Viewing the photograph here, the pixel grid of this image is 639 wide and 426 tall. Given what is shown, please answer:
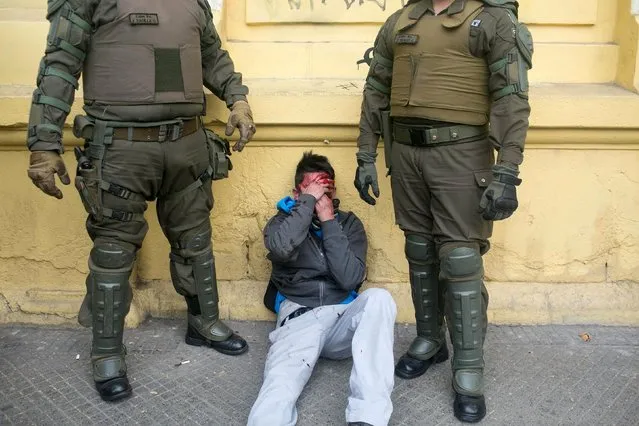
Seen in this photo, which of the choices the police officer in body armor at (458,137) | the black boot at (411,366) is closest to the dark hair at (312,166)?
the police officer in body armor at (458,137)

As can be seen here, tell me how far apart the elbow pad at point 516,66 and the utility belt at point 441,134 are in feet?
0.76

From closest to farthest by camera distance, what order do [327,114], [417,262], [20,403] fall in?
[20,403], [417,262], [327,114]

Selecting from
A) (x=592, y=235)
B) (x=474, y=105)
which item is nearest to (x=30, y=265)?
(x=474, y=105)

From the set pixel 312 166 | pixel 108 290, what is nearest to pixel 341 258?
pixel 312 166

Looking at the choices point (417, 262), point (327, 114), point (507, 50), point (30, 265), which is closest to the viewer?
point (507, 50)

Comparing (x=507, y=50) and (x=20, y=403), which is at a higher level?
(x=507, y=50)

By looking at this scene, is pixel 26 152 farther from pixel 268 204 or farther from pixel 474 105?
pixel 474 105

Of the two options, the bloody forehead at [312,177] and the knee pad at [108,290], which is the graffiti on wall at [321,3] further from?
the knee pad at [108,290]

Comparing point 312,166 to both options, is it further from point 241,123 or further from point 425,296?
point 425,296

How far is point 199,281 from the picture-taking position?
3.49 m

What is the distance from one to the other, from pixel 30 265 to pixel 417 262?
7.28 ft

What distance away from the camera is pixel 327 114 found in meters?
3.69

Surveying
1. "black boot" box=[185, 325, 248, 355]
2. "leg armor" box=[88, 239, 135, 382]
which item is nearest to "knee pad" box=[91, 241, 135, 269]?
"leg armor" box=[88, 239, 135, 382]

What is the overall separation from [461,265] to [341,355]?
0.79 metres
